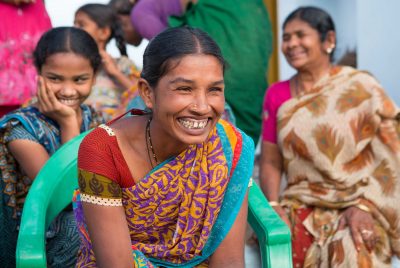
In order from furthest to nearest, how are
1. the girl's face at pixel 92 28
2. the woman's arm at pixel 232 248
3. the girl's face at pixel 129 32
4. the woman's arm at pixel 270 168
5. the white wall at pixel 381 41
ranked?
the girl's face at pixel 129 32, the white wall at pixel 381 41, the girl's face at pixel 92 28, the woman's arm at pixel 270 168, the woman's arm at pixel 232 248

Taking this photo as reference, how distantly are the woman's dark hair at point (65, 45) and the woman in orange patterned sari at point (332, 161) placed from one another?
3.34 ft

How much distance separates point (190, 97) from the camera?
2215mm

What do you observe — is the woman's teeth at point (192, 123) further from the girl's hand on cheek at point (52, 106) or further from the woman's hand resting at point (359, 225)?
the woman's hand resting at point (359, 225)

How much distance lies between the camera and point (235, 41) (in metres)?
4.28

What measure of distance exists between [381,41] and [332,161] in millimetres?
1979

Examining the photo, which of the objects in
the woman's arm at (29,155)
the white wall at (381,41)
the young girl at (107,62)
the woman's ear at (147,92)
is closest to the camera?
the woman's ear at (147,92)

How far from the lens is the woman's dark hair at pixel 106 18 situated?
4.65 m

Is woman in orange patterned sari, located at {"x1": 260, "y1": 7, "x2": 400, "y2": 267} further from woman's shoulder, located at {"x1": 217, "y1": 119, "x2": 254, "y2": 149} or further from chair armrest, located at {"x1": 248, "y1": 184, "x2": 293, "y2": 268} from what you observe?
woman's shoulder, located at {"x1": 217, "y1": 119, "x2": 254, "y2": 149}

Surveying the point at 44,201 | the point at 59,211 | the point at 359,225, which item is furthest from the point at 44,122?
the point at 359,225

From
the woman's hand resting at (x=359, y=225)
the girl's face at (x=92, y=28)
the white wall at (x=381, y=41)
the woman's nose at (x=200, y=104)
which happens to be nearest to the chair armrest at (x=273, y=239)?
the woman's nose at (x=200, y=104)

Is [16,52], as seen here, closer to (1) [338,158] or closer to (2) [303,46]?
(2) [303,46]

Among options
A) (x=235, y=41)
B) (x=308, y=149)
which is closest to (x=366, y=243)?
(x=308, y=149)

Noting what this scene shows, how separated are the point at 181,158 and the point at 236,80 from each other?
2.02 meters

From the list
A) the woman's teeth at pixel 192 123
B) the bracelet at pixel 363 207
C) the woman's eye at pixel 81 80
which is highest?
the woman's eye at pixel 81 80
